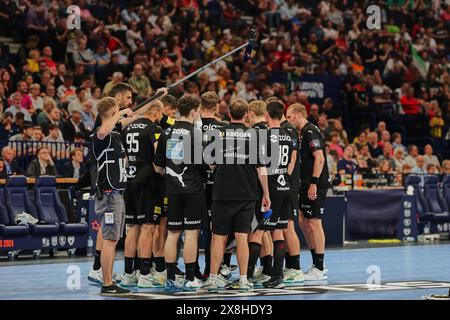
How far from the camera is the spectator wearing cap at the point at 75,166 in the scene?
704 inches

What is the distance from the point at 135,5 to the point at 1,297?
1490cm

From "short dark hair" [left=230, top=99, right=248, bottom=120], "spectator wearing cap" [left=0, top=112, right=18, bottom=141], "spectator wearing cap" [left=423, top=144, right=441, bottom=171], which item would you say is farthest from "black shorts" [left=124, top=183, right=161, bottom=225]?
"spectator wearing cap" [left=423, top=144, right=441, bottom=171]

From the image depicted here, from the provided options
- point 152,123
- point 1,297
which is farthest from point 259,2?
point 1,297

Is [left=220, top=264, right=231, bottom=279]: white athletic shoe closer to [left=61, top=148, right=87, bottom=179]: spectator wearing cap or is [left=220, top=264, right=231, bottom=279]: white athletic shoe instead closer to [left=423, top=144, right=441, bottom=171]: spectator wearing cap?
[left=61, top=148, right=87, bottom=179]: spectator wearing cap

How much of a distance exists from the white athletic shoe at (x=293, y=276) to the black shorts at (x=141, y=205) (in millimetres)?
1952

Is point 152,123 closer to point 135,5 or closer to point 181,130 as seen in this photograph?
point 181,130

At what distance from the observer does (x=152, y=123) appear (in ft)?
41.7

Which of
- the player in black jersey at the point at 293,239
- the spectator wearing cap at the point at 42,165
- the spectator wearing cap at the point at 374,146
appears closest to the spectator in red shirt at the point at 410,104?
the spectator wearing cap at the point at 374,146

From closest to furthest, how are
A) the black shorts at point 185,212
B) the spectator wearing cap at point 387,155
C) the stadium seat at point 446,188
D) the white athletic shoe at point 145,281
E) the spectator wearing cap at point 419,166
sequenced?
the black shorts at point 185,212 → the white athletic shoe at point 145,281 → the stadium seat at point 446,188 → the spectator wearing cap at point 387,155 → the spectator wearing cap at point 419,166

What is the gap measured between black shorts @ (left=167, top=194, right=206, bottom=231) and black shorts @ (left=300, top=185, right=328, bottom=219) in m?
2.26

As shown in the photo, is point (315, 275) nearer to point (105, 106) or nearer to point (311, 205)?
point (311, 205)

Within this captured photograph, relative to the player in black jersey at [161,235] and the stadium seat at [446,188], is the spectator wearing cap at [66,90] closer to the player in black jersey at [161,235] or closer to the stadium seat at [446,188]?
the player in black jersey at [161,235]

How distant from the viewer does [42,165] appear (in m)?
17.4

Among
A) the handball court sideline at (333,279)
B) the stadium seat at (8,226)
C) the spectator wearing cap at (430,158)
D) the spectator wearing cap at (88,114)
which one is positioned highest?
the spectator wearing cap at (88,114)
